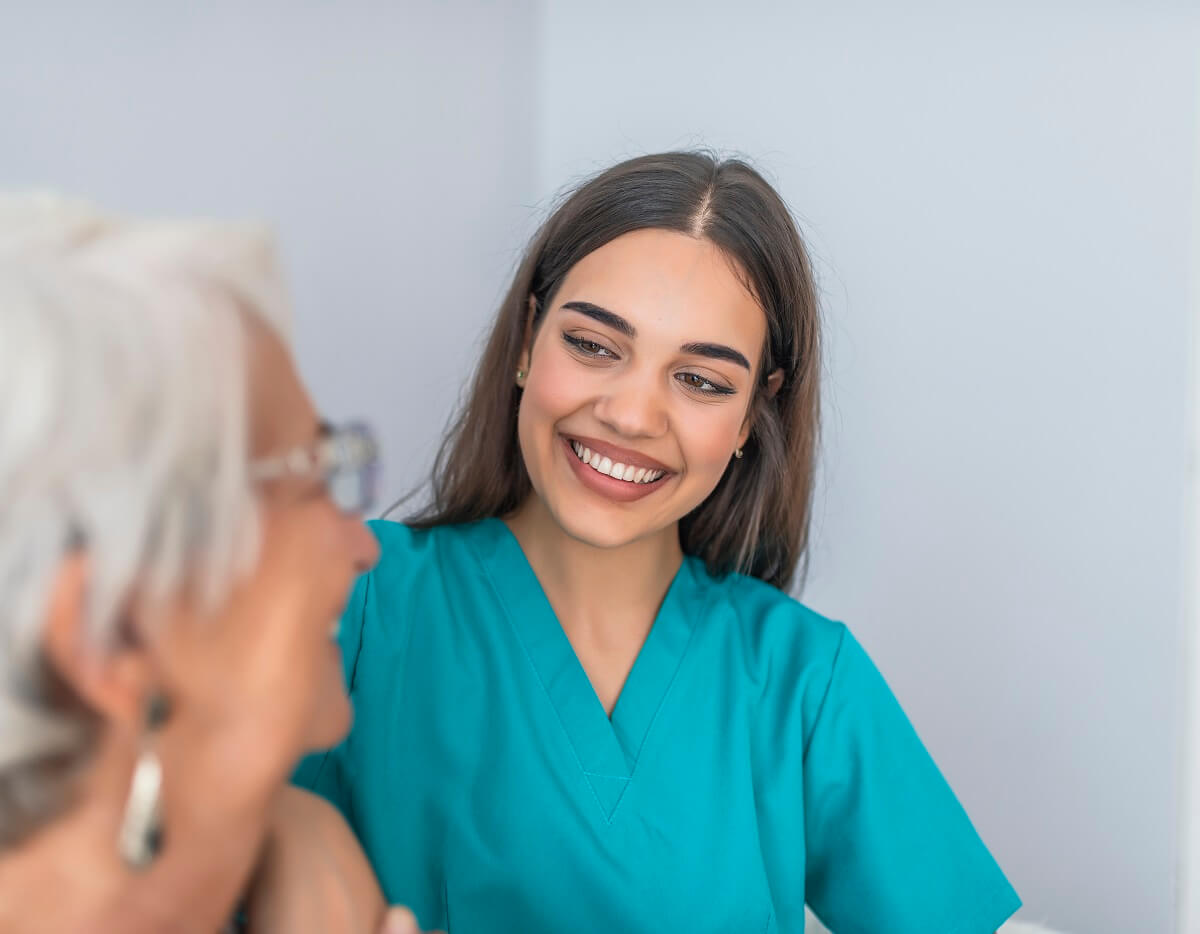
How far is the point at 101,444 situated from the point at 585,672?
0.72 m

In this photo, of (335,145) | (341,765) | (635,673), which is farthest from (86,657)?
(335,145)

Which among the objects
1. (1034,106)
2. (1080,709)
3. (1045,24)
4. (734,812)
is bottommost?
(1080,709)

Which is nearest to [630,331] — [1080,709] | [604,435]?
[604,435]

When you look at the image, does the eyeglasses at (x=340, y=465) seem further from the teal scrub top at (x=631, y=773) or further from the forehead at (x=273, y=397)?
the teal scrub top at (x=631, y=773)

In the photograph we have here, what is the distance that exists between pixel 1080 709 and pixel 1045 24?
96 cm

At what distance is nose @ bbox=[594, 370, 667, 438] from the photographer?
3.58ft

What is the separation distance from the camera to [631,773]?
113 centimetres

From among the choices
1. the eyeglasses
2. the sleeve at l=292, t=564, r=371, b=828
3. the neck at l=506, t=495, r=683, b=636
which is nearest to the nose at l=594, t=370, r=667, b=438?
the neck at l=506, t=495, r=683, b=636

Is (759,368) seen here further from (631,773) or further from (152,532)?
(152,532)

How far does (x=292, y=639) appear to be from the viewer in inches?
23.5

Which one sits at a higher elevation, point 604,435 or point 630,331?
point 630,331

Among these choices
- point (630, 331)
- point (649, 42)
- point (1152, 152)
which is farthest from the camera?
point (649, 42)

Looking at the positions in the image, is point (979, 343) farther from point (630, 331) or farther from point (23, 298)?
point (23, 298)

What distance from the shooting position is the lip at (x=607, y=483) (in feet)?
3.74
